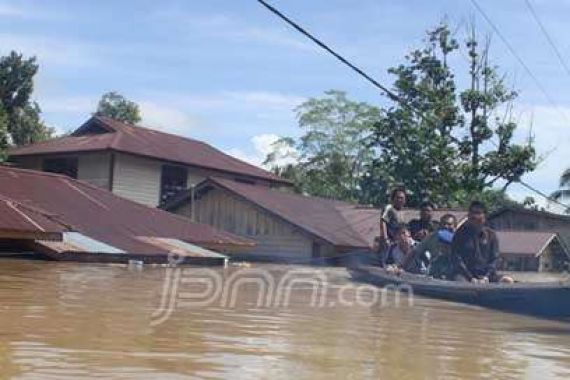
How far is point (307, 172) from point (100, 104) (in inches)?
481

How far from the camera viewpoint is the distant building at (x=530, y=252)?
1187 inches

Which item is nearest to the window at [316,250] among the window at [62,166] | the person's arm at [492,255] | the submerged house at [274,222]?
the submerged house at [274,222]

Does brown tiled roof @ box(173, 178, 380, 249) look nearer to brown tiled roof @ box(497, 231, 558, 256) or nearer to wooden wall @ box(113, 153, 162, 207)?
wooden wall @ box(113, 153, 162, 207)

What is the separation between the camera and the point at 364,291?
45.9 feet

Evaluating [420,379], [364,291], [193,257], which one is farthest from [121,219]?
[420,379]

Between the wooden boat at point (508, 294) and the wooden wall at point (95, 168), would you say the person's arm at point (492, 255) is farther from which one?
the wooden wall at point (95, 168)

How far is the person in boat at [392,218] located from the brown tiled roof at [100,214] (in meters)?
4.85

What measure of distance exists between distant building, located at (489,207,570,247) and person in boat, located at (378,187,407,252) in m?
20.2

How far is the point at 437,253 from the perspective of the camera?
14047 mm

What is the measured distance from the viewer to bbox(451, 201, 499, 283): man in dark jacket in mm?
12766

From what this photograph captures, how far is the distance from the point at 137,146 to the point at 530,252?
14.8 m

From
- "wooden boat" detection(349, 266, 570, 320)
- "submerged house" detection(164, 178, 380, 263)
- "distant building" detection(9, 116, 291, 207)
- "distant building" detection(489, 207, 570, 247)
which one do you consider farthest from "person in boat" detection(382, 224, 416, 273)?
"distant building" detection(489, 207, 570, 247)

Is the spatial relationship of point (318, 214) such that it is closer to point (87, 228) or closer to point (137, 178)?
point (137, 178)

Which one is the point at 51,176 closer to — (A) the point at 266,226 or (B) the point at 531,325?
(A) the point at 266,226
